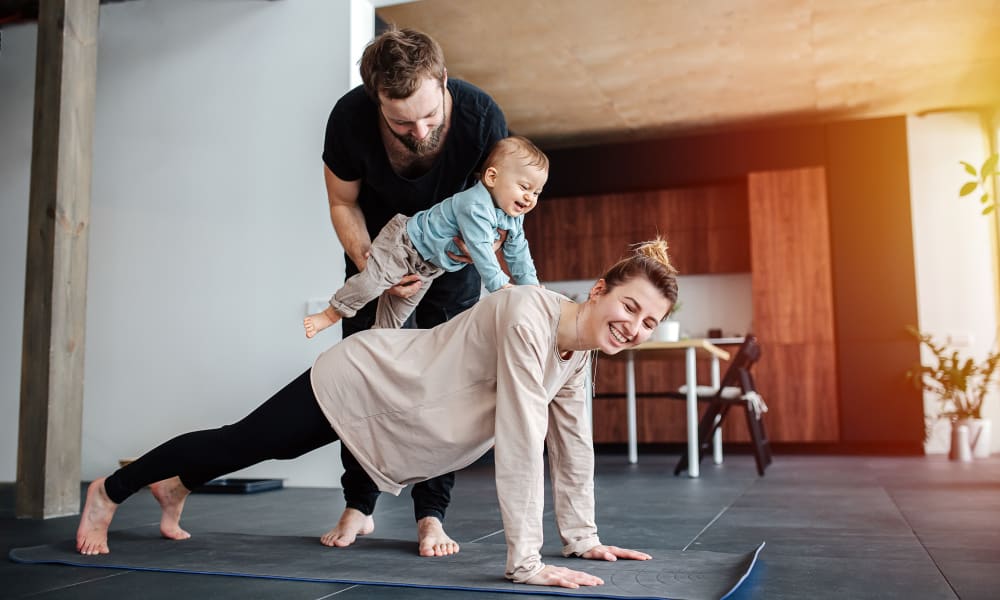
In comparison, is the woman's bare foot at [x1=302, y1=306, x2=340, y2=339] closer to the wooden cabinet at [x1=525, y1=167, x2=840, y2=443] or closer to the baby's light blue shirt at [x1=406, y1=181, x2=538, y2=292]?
the baby's light blue shirt at [x1=406, y1=181, x2=538, y2=292]

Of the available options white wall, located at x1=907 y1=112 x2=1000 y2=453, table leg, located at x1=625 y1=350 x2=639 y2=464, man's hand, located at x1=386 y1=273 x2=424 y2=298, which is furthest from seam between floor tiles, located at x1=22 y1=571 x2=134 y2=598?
white wall, located at x1=907 y1=112 x2=1000 y2=453

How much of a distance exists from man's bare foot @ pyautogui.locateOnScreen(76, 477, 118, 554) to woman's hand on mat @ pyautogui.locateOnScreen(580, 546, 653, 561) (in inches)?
47.5

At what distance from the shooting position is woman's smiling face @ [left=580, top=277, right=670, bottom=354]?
175 cm

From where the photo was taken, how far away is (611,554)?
1.99 m

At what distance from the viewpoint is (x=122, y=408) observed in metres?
4.77

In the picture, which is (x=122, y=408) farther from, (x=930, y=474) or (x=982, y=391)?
(x=982, y=391)

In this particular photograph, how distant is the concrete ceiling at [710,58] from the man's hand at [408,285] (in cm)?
333

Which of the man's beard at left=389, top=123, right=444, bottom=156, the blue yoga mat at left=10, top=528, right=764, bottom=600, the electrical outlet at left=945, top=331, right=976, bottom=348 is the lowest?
the blue yoga mat at left=10, top=528, right=764, bottom=600

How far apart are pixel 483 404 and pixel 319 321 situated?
614 millimetres

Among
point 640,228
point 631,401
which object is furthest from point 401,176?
point 640,228

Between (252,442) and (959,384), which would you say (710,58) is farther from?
(252,442)

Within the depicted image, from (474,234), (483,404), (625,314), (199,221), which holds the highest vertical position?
(199,221)

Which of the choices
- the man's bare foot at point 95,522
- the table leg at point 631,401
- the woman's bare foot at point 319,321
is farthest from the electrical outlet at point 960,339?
the man's bare foot at point 95,522

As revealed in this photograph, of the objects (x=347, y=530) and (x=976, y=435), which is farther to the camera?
(x=976, y=435)
